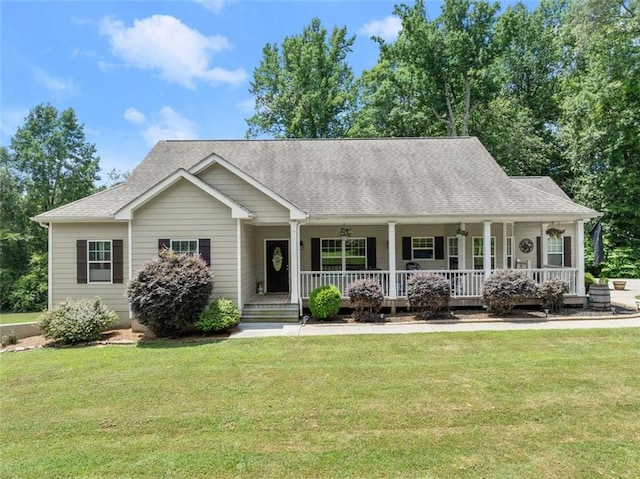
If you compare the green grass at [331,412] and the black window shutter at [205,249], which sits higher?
the black window shutter at [205,249]

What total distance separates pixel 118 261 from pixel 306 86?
24.6 meters

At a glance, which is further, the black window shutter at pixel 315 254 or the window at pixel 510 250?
the window at pixel 510 250

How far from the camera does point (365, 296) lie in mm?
10984

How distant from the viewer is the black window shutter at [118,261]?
1145 cm

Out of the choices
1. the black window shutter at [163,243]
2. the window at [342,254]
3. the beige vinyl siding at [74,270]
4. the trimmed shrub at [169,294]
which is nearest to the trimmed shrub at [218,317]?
the trimmed shrub at [169,294]

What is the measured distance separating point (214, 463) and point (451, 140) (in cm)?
1605

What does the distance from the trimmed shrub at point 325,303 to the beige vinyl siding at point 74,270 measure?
5912mm

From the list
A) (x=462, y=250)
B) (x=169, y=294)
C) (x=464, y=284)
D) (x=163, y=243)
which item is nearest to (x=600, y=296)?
(x=464, y=284)

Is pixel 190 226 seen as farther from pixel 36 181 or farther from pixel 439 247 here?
pixel 36 181

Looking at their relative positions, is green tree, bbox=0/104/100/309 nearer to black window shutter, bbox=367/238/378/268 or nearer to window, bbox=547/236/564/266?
black window shutter, bbox=367/238/378/268

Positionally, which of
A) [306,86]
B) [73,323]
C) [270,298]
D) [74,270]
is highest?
[306,86]

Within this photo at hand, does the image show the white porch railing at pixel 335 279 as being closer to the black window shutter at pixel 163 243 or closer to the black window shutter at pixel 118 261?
the black window shutter at pixel 163 243

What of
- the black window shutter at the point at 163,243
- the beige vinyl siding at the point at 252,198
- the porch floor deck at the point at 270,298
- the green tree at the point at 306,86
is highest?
the green tree at the point at 306,86

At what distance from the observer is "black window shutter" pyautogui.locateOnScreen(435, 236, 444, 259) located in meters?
14.6
